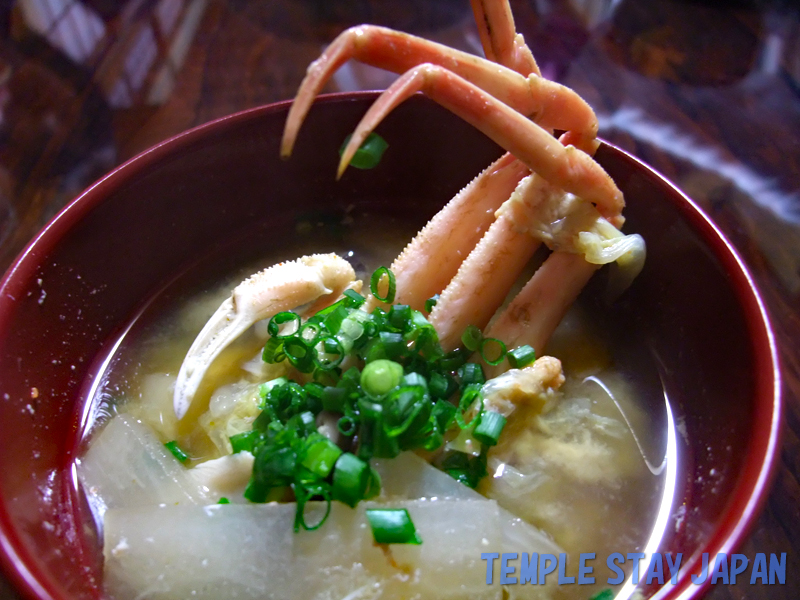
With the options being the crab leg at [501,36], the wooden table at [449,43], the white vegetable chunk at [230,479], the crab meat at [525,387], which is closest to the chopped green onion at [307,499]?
the white vegetable chunk at [230,479]

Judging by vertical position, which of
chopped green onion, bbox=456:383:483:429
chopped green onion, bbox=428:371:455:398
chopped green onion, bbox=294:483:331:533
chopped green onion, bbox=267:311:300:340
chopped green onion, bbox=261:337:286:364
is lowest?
chopped green onion, bbox=294:483:331:533

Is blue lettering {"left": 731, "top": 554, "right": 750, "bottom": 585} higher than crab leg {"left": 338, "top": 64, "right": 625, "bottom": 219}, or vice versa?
crab leg {"left": 338, "top": 64, "right": 625, "bottom": 219}

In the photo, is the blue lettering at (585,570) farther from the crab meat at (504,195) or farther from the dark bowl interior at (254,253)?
the crab meat at (504,195)

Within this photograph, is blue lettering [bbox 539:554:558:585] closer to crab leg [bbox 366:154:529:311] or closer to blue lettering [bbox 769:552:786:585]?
blue lettering [bbox 769:552:786:585]

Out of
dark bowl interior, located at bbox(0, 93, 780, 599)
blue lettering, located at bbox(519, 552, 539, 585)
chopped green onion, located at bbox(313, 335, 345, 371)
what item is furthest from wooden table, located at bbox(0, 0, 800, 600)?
chopped green onion, located at bbox(313, 335, 345, 371)

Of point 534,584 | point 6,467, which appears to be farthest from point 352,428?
point 6,467

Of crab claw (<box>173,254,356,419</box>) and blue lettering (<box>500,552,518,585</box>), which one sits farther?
crab claw (<box>173,254,356,419</box>)

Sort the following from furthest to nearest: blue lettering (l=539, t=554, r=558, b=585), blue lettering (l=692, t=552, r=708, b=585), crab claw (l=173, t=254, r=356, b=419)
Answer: crab claw (l=173, t=254, r=356, b=419), blue lettering (l=539, t=554, r=558, b=585), blue lettering (l=692, t=552, r=708, b=585)
